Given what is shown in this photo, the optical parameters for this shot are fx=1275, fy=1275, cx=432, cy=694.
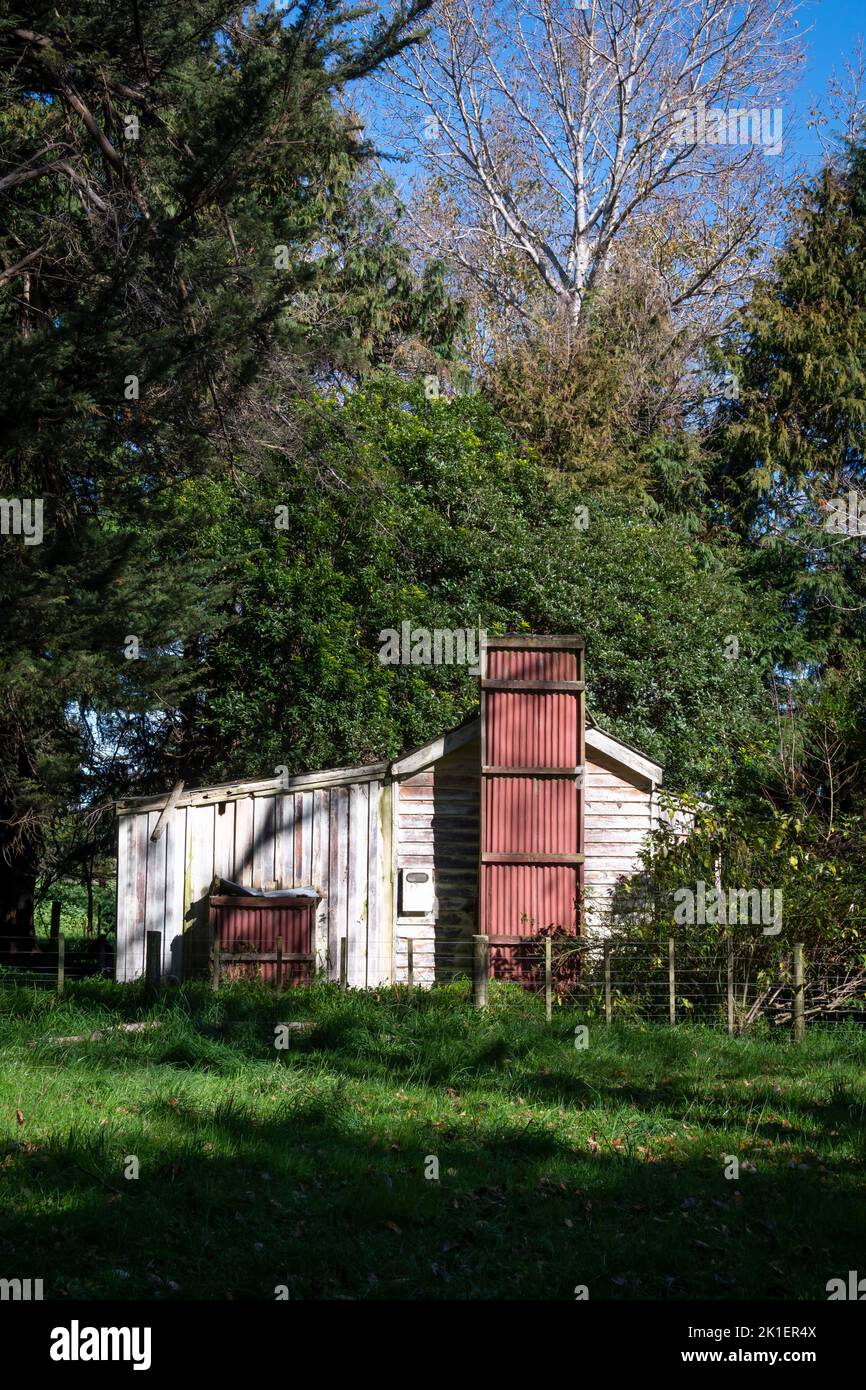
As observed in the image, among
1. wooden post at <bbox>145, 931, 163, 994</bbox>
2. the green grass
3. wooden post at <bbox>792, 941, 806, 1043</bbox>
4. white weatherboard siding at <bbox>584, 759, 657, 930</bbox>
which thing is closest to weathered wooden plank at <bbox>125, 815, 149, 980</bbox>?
wooden post at <bbox>145, 931, 163, 994</bbox>

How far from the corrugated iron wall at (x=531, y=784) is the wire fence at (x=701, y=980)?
75cm

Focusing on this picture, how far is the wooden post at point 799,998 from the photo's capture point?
1237 cm

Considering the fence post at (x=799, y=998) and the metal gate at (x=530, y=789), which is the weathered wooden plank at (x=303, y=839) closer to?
the metal gate at (x=530, y=789)

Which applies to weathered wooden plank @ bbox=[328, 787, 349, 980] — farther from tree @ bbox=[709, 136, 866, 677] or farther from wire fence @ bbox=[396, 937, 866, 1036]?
tree @ bbox=[709, 136, 866, 677]

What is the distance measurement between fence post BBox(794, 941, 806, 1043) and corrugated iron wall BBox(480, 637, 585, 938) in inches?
126

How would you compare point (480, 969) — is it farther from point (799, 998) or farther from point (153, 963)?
point (153, 963)

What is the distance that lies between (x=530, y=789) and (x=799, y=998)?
14.0 feet

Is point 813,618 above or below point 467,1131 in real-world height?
above

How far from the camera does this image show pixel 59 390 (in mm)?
12867

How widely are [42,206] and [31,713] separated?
6.68 metres
